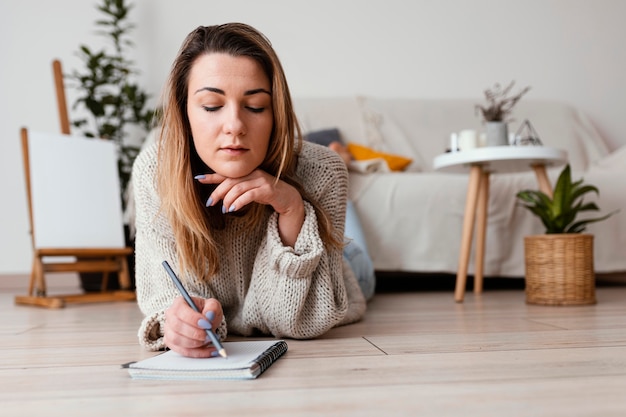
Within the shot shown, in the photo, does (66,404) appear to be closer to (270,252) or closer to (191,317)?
(191,317)

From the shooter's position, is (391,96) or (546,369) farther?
(391,96)

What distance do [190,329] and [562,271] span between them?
4.14ft

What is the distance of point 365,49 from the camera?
3471mm

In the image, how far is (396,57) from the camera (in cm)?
348

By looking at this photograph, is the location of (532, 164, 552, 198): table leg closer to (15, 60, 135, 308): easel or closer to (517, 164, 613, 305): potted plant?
(517, 164, 613, 305): potted plant

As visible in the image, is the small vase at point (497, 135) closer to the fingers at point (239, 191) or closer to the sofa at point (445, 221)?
the sofa at point (445, 221)

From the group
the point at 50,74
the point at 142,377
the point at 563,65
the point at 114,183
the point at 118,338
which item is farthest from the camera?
the point at 563,65

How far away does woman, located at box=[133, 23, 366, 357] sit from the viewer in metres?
1.01

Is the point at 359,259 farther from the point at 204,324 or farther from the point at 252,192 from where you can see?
the point at 204,324

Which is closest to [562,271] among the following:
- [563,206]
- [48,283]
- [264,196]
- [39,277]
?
[563,206]

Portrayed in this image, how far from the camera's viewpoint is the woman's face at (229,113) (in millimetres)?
1001

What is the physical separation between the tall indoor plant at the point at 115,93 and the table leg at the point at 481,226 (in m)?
1.63

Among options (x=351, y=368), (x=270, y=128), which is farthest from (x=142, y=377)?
(x=270, y=128)

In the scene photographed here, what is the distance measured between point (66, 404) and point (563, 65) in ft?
11.4
